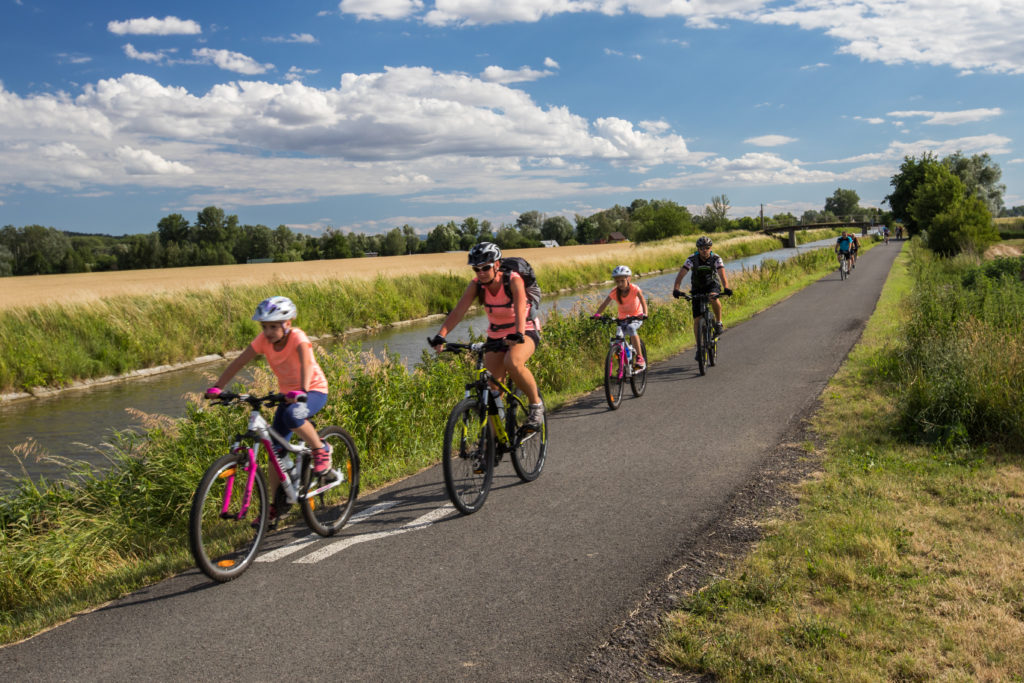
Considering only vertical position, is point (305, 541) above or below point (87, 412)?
above

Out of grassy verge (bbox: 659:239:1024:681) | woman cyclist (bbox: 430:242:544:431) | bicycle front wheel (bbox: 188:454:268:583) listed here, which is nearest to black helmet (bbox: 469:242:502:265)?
woman cyclist (bbox: 430:242:544:431)

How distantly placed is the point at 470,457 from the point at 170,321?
63.7 feet

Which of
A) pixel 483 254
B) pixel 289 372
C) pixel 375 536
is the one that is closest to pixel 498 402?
pixel 483 254

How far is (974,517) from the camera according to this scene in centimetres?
514

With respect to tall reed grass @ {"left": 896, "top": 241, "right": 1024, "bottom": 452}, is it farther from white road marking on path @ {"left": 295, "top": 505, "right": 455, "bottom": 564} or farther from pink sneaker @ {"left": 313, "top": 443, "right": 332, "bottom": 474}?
pink sneaker @ {"left": 313, "top": 443, "right": 332, "bottom": 474}

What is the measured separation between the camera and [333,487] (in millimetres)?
5766

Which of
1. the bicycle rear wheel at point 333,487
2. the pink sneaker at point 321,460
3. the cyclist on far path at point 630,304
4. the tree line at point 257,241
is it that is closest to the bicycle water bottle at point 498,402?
the bicycle rear wheel at point 333,487

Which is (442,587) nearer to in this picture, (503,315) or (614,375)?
(503,315)

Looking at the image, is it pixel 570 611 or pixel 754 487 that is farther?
pixel 754 487

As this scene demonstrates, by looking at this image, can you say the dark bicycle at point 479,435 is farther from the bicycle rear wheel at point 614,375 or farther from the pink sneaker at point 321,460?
the bicycle rear wheel at point 614,375

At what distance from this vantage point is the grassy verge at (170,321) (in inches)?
717

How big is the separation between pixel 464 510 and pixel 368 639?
2011 millimetres

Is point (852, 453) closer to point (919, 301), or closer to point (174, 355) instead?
point (919, 301)

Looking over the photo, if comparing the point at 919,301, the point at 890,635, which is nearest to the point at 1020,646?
the point at 890,635
